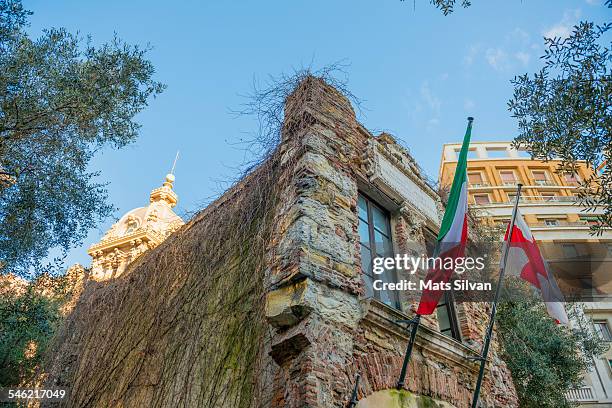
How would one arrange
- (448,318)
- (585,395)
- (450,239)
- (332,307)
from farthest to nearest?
1. (585,395)
2. (448,318)
3. (450,239)
4. (332,307)

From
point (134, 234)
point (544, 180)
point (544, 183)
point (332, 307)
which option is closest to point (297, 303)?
point (332, 307)

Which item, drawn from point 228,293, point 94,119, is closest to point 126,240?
point 94,119

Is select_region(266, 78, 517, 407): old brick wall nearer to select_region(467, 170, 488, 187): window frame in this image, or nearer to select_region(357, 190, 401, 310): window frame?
select_region(357, 190, 401, 310): window frame

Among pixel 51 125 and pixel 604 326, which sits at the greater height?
pixel 604 326

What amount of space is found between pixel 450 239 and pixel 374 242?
1.23 metres

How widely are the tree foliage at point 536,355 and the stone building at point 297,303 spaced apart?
3.35 meters

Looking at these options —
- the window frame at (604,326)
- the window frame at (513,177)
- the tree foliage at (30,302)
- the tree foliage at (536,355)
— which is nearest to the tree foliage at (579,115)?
the tree foliage at (536,355)

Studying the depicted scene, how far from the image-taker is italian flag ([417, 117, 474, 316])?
476 centimetres

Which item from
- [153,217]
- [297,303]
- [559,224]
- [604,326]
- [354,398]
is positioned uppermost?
[559,224]

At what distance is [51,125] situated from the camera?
6.89 meters

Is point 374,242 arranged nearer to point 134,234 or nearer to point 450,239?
point 450,239

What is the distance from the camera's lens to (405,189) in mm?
7195

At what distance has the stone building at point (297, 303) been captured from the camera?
427cm

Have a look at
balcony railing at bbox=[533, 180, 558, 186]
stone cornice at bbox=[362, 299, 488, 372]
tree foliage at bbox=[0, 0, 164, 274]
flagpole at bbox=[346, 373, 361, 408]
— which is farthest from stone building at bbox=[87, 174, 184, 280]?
balcony railing at bbox=[533, 180, 558, 186]
